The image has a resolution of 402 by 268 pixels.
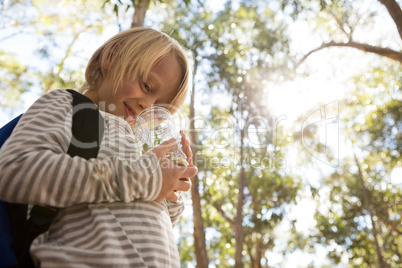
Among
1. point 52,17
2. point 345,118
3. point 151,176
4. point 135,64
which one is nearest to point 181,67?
point 135,64

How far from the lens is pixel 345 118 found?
Answer: 10.6 meters

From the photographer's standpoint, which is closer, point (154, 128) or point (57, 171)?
point (57, 171)

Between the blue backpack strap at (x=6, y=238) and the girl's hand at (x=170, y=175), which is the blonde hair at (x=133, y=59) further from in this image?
the blue backpack strap at (x=6, y=238)

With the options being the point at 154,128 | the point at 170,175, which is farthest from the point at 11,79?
the point at 170,175

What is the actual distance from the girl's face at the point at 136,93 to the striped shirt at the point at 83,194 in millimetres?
292

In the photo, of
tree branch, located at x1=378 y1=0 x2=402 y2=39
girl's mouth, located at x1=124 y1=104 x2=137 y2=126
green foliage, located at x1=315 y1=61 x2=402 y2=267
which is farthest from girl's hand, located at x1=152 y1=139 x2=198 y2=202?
green foliage, located at x1=315 y1=61 x2=402 y2=267

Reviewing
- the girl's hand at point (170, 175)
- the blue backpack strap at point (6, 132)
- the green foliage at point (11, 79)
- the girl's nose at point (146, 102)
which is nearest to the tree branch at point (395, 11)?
the girl's nose at point (146, 102)

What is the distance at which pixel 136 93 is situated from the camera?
135cm

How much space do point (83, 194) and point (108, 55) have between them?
28.9 inches

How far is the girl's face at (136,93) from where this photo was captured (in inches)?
53.1

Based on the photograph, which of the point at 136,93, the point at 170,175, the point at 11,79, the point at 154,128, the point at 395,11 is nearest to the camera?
the point at 170,175

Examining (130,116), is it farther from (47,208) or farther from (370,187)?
(370,187)

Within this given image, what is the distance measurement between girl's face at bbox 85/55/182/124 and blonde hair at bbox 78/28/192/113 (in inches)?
0.8

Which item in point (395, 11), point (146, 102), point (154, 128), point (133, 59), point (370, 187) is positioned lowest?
point (370, 187)
